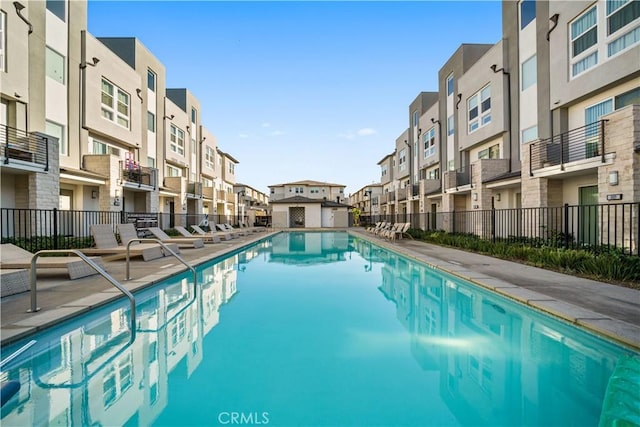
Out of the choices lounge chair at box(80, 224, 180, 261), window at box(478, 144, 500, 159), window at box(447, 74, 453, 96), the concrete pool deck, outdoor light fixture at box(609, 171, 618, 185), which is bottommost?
the concrete pool deck

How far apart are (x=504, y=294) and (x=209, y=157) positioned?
115ft

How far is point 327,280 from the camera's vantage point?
904 centimetres

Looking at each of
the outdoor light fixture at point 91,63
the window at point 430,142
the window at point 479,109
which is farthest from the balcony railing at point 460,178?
the outdoor light fixture at point 91,63

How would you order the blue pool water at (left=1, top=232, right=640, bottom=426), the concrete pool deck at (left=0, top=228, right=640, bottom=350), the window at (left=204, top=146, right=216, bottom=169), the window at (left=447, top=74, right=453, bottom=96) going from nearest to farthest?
the blue pool water at (left=1, top=232, right=640, bottom=426) < the concrete pool deck at (left=0, top=228, right=640, bottom=350) < the window at (left=447, top=74, right=453, bottom=96) < the window at (left=204, top=146, right=216, bottom=169)

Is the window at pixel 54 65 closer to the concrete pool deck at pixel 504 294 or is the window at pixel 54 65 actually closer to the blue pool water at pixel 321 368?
the concrete pool deck at pixel 504 294

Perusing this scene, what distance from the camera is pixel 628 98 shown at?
422 inches

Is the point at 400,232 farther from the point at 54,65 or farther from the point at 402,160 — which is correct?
the point at 54,65

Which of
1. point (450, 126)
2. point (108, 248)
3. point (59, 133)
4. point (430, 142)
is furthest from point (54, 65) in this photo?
point (430, 142)

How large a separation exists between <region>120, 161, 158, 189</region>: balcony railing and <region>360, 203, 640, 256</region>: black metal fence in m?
18.9

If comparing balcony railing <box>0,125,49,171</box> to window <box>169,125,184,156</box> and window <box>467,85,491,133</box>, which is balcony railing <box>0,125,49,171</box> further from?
window <box>467,85,491,133</box>

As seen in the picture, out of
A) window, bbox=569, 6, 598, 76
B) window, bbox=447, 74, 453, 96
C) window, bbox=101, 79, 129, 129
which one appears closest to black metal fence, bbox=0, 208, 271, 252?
window, bbox=101, 79, 129, 129

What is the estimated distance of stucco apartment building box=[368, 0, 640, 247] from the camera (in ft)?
32.5

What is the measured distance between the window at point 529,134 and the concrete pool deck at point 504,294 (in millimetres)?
8910

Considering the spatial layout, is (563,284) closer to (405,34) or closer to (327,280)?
(327,280)
